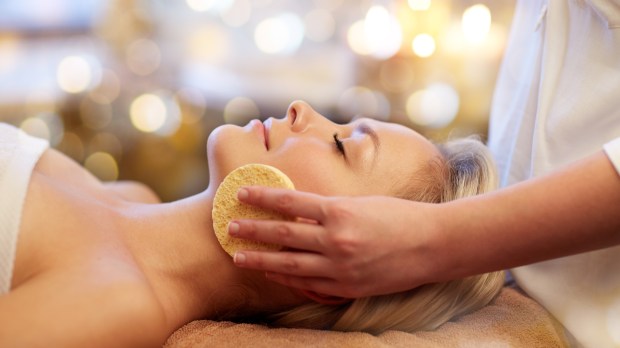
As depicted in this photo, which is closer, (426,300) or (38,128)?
(426,300)

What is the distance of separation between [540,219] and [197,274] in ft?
2.03

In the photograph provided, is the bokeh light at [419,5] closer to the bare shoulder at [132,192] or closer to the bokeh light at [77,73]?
the bokeh light at [77,73]

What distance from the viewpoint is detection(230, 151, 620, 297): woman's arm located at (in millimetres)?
945

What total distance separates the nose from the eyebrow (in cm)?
9

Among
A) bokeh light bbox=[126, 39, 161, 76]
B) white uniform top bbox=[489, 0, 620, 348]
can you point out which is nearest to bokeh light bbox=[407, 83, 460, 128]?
bokeh light bbox=[126, 39, 161, 76]

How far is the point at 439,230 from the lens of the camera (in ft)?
3.16

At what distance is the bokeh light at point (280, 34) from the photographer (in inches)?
136

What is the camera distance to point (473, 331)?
113cm

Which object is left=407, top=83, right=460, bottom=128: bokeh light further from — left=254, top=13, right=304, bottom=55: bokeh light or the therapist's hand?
the therapist's hand

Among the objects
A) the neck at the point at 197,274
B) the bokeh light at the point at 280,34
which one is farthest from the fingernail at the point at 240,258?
the bokeh light at the point at 280,34

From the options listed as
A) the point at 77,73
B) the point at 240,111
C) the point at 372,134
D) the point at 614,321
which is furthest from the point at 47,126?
the point at 614,321

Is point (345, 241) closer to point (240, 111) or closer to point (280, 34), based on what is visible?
point (240, 111)

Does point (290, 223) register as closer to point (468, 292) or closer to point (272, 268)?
point (272, 268)

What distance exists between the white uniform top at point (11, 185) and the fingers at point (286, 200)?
38 centimetres
